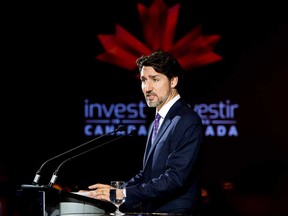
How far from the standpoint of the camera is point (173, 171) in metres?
2.76

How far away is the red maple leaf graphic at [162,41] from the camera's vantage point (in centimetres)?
687

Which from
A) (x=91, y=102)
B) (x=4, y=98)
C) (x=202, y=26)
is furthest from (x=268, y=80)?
(x=4, y=98)

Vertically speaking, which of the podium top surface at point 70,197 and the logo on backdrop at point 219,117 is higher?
the logo on backdrop at point 219,117

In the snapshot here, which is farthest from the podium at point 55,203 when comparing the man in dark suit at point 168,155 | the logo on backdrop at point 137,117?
the logo on backdrop at point 137,117

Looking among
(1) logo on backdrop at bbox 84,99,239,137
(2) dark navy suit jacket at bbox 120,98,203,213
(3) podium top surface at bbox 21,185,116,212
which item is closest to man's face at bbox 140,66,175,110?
(2) dark navy suit jacket at bbox 120,98,203,213

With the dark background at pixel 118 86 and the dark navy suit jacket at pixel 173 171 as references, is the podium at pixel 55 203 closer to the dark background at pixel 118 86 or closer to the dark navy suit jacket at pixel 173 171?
the dark navy suit jacket at pixel 173 171

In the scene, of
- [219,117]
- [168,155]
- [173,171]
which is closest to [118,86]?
[219,117]

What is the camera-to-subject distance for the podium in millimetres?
2535

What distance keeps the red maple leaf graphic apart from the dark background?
8 cm

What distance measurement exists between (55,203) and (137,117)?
4.30 metres

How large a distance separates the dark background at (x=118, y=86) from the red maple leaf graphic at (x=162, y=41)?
80 mm

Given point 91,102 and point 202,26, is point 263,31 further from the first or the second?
point 91,102

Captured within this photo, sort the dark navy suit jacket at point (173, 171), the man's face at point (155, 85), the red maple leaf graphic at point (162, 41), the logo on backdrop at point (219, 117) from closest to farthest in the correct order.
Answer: the dark navy suit jacket at point (173, 171) → the man's face at point (155, 85) → the logo on backdrop at point (219, 117) → the red maple leaf graphic at point (162, 41)

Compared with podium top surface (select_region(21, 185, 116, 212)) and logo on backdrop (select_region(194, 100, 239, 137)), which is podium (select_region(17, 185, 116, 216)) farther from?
logo on backdrop (select_region(194, 100, 239, 137))
